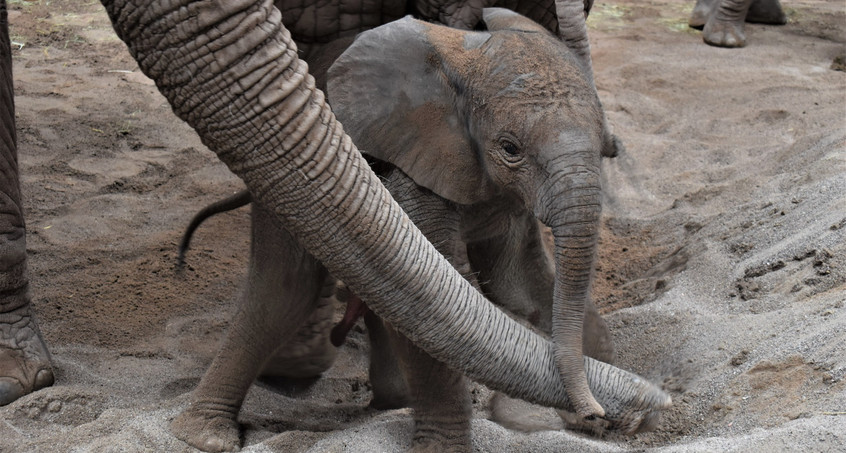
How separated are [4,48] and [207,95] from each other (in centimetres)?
171

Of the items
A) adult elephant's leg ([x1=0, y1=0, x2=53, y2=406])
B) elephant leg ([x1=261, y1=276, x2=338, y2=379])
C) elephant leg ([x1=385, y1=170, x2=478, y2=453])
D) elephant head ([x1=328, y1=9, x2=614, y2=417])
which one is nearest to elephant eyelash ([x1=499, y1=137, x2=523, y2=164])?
elephant head ([x1=328, y1=9, x2=614, y2=417])

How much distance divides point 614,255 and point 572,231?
2.38 meters

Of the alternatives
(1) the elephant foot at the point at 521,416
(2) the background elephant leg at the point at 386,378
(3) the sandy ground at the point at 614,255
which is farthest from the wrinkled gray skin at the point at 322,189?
(2) the background elephant leg at the point at 386,378

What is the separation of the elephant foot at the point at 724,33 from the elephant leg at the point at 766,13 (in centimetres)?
60

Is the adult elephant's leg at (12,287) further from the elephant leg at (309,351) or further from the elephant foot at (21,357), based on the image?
the elephant leg at (309,351)

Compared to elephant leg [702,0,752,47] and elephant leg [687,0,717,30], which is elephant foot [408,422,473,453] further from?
elephant leg [687,0,717,30]

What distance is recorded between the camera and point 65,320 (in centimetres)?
439

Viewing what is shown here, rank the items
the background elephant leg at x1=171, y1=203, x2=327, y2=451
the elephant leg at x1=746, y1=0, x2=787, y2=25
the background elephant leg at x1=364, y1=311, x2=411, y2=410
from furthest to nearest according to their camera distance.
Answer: the elephant leg at x1=746, y1=0, x2=787, y2=25
the background elephant leg at x1=364, y1=311, x2=411, y2=410
the background elephant leg at x1=171, y1=203, x2=327, y2=451

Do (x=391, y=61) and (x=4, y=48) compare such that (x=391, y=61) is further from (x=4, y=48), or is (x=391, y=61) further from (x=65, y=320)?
(x=65, y=320)

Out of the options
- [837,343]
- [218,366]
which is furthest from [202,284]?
[837,343]

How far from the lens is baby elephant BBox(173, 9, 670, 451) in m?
2.76

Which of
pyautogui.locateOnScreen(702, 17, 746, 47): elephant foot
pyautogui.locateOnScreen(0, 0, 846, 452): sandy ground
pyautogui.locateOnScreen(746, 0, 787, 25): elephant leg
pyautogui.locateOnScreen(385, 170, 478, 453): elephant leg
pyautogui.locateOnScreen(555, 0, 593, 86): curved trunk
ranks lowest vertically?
pyautogui.locateOnScreen(746, 0, 787, 25): elephant leg

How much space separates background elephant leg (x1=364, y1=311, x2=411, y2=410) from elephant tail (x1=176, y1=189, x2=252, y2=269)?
0.66 metres

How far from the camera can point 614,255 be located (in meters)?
5.07
